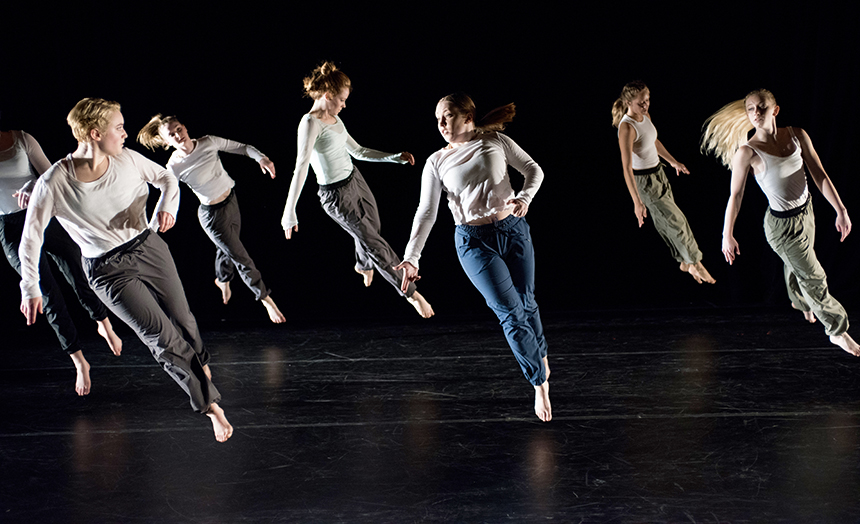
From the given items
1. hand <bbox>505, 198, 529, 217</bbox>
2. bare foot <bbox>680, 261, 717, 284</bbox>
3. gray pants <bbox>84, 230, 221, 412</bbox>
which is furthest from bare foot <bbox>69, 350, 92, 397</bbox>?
bare foot <bbox>680, 261, 717, 284</bbox>

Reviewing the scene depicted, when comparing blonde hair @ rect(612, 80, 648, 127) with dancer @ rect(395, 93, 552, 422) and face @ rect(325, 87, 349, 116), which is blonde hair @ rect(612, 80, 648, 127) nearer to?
face @ rect(325, 87, 349, 116)

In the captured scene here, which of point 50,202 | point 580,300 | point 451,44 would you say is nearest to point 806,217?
point 580,300

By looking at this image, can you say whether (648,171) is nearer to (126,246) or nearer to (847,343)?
(847,343)

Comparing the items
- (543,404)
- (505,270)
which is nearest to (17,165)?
(505,270)

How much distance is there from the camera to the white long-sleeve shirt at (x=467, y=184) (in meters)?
3.20

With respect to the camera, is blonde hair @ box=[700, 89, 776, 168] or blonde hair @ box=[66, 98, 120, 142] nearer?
blonde hair @ box=[66, 98, 120, 142]

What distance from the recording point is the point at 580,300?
5.96 metres

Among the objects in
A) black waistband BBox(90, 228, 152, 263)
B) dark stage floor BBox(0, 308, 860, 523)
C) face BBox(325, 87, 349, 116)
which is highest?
face BBox(325, 87, 349, 116)

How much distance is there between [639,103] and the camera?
17.1 feet

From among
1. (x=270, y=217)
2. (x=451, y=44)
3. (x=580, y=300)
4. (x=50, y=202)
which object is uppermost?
(x=451, y=44)

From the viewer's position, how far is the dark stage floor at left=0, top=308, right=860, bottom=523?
8.59ft

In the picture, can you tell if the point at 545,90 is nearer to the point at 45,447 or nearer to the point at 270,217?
the point at 270,217

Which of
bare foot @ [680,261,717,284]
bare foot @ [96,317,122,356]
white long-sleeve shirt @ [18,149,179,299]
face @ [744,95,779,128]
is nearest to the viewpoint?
white long-sleeve shirt @ [18,149,179,299]

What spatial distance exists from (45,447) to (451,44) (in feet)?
12.6
